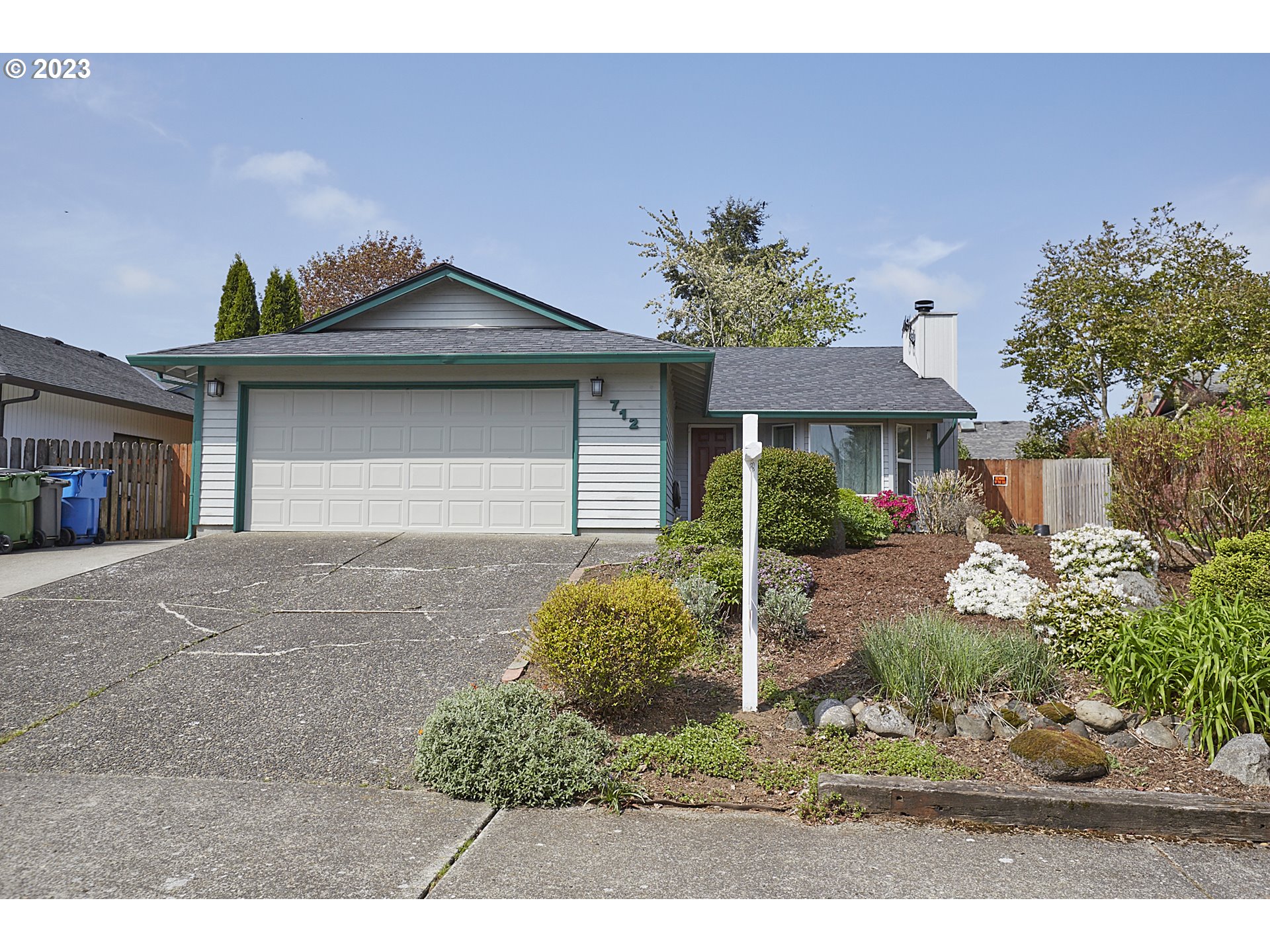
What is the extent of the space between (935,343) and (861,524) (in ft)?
29.3

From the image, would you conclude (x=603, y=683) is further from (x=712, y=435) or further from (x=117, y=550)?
(x=712, y=435)

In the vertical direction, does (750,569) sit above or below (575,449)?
below

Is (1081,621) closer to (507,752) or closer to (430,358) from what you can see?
(507,752)

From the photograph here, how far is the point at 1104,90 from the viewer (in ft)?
27.0

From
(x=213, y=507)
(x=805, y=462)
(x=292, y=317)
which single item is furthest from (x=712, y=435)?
(x=292, y=317)

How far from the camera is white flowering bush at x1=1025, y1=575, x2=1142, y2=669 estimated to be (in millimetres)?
5621

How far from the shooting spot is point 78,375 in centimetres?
1758

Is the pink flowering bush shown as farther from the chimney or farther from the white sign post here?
the white sign post

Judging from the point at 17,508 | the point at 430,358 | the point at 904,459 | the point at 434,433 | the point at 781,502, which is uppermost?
the point at 430,358

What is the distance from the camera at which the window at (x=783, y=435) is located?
626 inches

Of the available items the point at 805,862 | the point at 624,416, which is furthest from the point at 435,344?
the point at 805,862

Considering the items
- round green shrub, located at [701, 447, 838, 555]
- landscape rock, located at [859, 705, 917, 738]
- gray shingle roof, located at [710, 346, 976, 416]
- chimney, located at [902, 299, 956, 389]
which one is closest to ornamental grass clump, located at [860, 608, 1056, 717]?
landscape rock, located at [859, 705, 917, 738]

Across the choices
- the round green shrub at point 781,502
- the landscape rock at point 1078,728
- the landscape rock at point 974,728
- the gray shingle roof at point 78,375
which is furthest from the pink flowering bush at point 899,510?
the gray shingle roof at point 78,375

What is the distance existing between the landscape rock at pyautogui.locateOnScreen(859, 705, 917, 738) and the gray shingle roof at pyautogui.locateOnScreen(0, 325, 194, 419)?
15908mm
